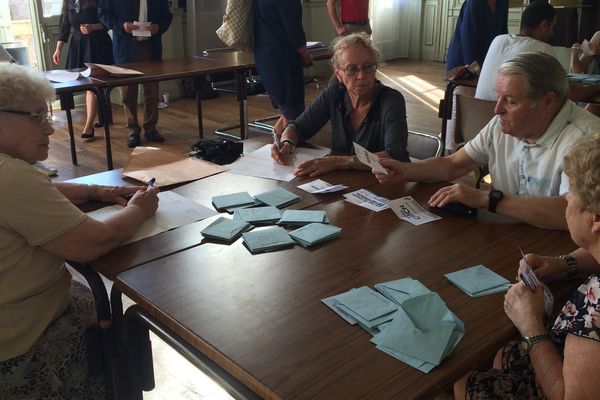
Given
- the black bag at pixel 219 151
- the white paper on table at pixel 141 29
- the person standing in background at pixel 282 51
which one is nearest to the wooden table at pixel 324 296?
the black bag at pixel 219 151

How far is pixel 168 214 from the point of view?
5.77 ft

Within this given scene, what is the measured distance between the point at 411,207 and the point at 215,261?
649 mm

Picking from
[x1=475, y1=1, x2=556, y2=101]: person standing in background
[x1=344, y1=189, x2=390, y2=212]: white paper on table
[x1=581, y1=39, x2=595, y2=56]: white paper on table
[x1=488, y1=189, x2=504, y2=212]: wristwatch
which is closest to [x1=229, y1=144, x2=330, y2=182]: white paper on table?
[x1=344, y1=189, x2=390, y2=212]: white paper on table

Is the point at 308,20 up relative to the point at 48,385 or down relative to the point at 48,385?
up

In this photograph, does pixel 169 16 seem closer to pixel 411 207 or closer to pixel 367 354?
pixel 411 207

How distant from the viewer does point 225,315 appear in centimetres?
122

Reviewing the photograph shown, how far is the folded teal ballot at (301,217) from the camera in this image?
168cm

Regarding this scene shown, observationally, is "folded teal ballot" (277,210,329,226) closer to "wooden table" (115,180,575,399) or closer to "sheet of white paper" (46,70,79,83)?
"wooden table" (115,180,575,399)

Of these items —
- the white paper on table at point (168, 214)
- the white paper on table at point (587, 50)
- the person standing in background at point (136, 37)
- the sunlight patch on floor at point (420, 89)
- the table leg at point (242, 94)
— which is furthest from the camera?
the sunlight patch on floor at point (420, 89)

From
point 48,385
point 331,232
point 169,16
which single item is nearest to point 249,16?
point 169,16

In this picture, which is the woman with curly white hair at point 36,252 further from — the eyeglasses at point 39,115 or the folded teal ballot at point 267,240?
the folded teal ballot at point 267,240

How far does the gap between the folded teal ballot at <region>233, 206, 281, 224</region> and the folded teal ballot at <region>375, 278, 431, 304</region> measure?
46cm

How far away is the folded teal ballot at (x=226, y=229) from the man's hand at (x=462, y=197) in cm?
57

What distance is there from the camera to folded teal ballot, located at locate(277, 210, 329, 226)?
168 cm
